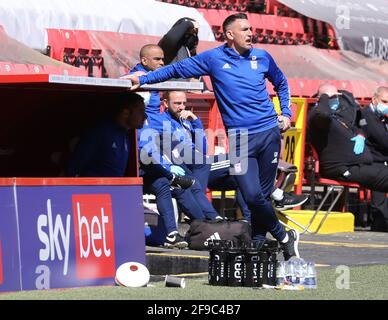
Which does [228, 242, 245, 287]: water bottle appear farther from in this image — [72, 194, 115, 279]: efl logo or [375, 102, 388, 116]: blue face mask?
[375, 102, 388, 116]: blue face mask

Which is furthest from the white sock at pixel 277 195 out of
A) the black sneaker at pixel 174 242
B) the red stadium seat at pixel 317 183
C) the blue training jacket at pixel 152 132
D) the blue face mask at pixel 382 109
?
the blue face mask at pixel 382 109

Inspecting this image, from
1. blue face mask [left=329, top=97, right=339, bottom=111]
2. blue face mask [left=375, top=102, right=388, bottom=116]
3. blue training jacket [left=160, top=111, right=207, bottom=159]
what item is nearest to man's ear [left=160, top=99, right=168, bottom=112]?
blue training jacket [left=160, top=111, right=207, bottom=159]

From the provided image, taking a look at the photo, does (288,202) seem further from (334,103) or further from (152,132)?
(334,103)

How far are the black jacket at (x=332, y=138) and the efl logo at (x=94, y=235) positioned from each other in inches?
254

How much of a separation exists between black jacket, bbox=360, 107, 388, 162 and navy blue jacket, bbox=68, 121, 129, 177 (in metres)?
5.88

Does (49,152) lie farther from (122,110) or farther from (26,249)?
(26,249)

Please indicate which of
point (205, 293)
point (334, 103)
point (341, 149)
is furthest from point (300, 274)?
point (334, 103)

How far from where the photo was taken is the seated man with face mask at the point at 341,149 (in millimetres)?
16469

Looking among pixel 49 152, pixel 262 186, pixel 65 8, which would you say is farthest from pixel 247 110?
pixel 65 8

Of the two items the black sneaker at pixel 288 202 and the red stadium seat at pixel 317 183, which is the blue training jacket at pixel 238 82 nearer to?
the black sneaker at pixel 288 202

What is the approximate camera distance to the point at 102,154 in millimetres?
11336
